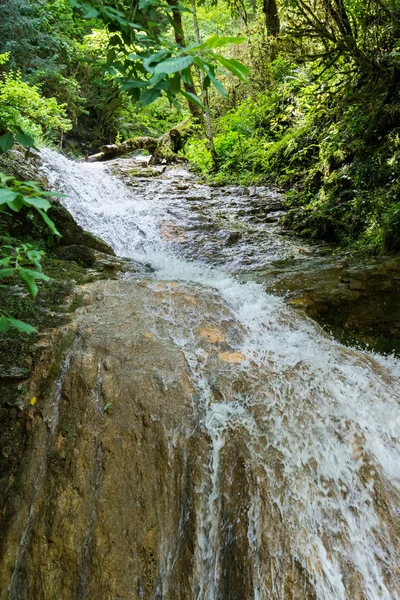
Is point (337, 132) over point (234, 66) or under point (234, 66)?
over

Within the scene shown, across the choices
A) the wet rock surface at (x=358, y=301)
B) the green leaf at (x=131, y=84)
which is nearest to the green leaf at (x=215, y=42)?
the green leaf at (x=131, y=84)

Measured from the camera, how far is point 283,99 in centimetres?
1093

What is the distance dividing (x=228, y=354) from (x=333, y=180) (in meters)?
5.33

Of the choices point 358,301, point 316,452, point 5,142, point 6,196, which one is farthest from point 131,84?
point 358,301

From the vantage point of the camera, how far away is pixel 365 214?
6.50 m

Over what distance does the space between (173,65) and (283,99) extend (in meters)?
11.3

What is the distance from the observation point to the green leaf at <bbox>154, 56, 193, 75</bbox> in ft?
3.75

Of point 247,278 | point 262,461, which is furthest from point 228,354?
point 247,278

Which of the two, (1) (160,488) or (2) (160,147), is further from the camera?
(2) (160,147)

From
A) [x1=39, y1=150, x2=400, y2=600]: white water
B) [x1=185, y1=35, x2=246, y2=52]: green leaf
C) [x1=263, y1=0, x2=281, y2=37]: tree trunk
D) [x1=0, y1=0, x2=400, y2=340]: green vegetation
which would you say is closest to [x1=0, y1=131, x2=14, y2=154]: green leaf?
[x1=0, y1=0, x2=400, y2=340]: green vegetation

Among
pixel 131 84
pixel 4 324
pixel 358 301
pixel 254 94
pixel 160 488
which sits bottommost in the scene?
pixel 160 488

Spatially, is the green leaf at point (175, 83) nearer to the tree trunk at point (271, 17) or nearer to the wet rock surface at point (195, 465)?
the wet rock surface at point (195, 465)

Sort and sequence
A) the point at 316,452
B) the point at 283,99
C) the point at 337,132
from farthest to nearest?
the point at 283,99
the point at 337,132
the point at 316,452

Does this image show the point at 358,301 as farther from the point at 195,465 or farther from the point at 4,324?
the point at 4,324
